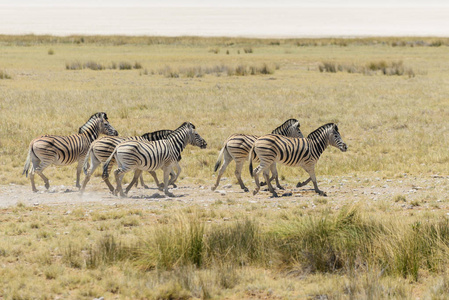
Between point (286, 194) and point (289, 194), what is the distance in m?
0.08

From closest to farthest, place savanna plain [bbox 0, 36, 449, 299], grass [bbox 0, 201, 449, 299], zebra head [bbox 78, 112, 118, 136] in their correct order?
grass [bbox 0, 201, 449, 299], savanna plain [bbox 0, 36, 449, 299], zebra head [bbox 78, 112, 118, 136]

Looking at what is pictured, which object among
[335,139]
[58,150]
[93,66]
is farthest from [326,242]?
[93,66]

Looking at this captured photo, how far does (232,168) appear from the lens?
1664cm

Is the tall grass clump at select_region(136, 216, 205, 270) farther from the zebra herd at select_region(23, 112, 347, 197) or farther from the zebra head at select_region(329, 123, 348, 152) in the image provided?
the zebra head at select_region(329, 123, 348, 152)

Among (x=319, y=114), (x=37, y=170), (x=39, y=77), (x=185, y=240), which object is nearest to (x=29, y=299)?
(x=185, y=240)

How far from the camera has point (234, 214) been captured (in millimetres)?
11305

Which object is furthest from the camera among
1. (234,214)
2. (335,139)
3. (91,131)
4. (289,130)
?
(289,130)

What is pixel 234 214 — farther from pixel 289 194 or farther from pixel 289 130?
pixel 289 130

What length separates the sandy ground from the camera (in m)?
12.4

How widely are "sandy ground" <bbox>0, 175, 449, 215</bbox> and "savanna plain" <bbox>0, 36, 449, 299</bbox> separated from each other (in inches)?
1.9

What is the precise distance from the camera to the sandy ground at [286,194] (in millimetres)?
12430

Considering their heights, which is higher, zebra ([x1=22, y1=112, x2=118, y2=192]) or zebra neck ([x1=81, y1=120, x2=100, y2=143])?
zebra neck ([x1=81, y1=120, x2=100, y2=143])

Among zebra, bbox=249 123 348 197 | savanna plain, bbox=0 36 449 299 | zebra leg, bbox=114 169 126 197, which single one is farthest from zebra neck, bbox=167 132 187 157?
zebra, bbox=249 123 348 197

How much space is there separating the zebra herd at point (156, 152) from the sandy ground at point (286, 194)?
28 centimetres
